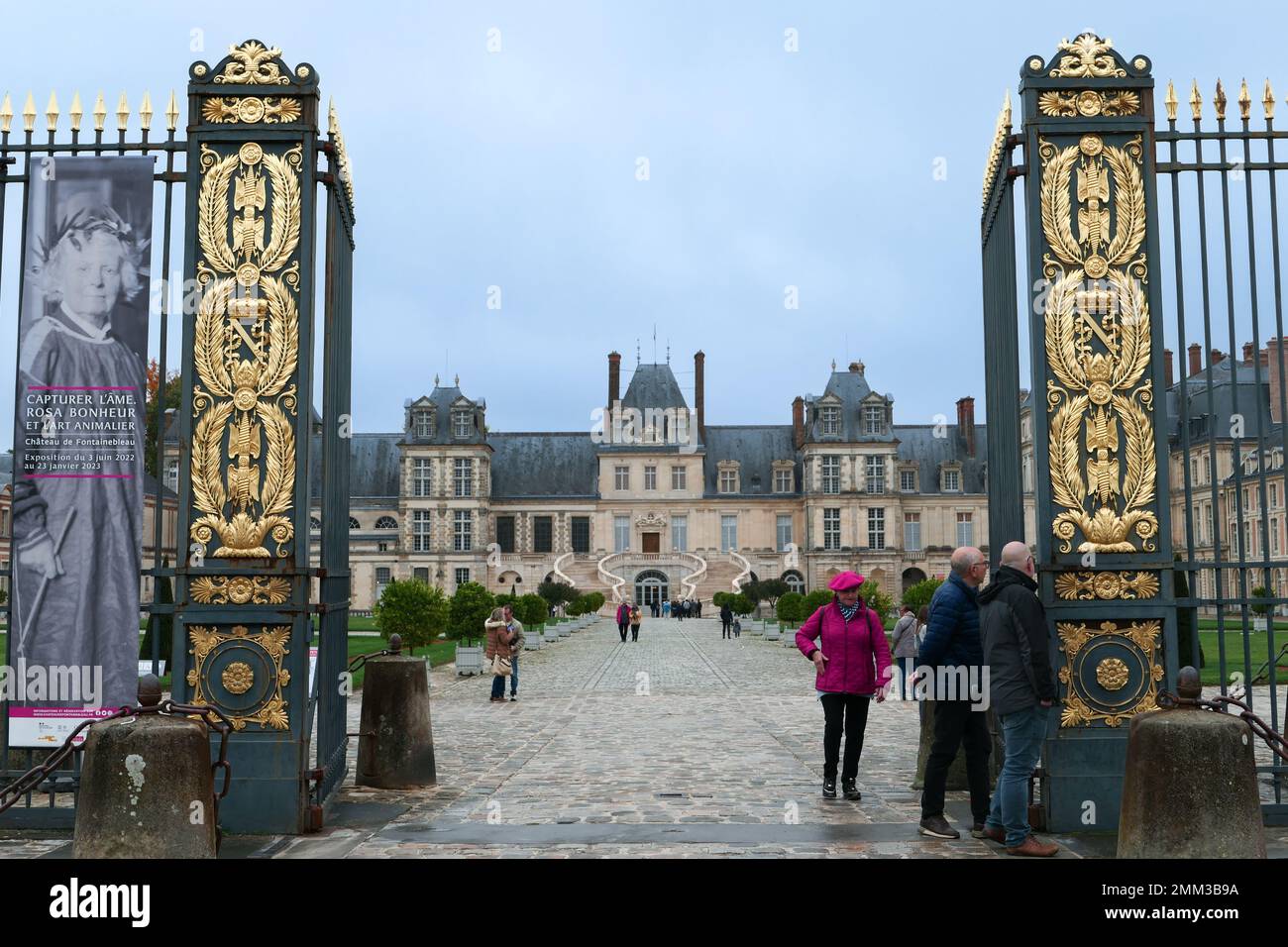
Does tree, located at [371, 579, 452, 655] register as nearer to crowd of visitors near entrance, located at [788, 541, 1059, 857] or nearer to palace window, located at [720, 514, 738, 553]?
crowd of visitors near entrance, located at [788, 541, 1059, 857]

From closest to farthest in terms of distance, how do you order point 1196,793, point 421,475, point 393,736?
point 1196,793
point 393,736
point 421,475

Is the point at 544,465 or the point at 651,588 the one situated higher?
the point at 544,465

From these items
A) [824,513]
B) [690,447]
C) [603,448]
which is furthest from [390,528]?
[824,513]

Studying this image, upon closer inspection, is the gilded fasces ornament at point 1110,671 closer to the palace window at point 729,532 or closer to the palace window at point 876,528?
the palace window at point 876,528

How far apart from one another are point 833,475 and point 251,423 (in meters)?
51.3

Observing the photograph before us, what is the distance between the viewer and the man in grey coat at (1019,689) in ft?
16.8

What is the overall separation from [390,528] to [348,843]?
174 feet

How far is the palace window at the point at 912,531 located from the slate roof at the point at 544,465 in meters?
15.3

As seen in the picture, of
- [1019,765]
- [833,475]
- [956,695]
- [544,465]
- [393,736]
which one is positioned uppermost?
[544,465]

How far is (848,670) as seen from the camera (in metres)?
6.82

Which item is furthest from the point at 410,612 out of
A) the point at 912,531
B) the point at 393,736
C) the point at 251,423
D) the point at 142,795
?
the point at 912,531

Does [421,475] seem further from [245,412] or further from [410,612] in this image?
[245,412]

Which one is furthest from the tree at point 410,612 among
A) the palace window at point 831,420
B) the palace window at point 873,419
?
the palace window at point 873,419
